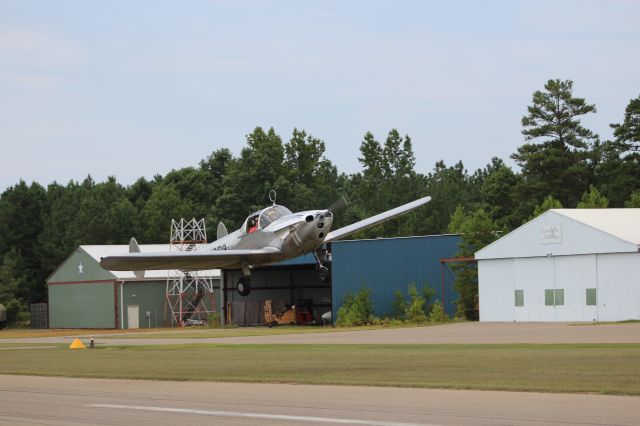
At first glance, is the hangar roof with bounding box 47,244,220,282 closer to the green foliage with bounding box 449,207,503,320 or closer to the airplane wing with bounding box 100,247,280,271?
the green foliage with bounding box 449,207,503,320

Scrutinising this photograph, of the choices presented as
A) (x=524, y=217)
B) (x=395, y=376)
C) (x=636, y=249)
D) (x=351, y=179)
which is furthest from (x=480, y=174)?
(x=395, y=376)

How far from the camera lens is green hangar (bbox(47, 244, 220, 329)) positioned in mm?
80000

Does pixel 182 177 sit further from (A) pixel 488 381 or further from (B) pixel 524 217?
(A) pixel 488 381

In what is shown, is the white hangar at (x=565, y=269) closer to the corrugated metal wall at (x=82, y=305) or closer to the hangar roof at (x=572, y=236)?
the hangar roof at (x=572, y=236)

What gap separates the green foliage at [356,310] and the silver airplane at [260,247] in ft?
55.5

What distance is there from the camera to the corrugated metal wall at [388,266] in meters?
63.3

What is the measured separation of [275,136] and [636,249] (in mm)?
81214

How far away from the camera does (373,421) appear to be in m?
15.1

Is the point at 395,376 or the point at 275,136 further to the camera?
the point at 275,136

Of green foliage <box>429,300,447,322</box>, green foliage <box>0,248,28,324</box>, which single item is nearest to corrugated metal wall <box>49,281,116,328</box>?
green foliage <box>0,248,28,324</box>

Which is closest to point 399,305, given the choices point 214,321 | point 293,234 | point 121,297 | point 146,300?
point 214,321

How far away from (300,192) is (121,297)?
125 feet

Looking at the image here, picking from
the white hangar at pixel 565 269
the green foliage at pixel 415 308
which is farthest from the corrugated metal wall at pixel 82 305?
the white hangar at pixel 565 269

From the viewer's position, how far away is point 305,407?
1733 centimetres
